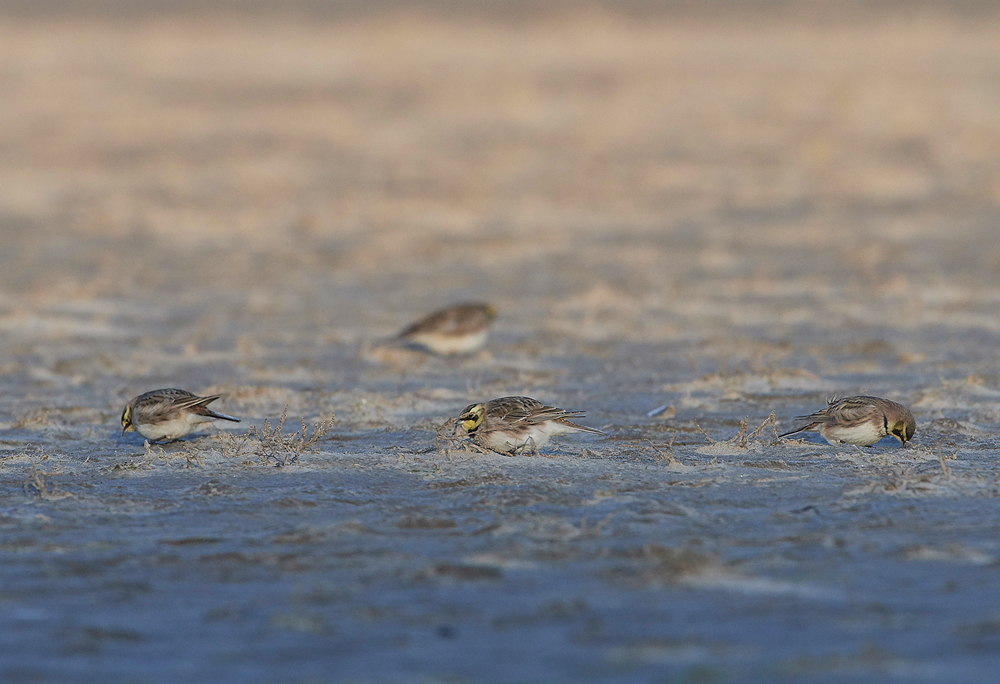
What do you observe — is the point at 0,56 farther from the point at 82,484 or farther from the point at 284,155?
the point at 82,484

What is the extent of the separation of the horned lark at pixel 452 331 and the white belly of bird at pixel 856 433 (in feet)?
15.0

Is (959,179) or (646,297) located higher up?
(959,179)

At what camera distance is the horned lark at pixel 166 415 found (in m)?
7.80

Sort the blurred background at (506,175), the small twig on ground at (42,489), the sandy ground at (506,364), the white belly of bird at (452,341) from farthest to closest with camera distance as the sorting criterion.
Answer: the blurred background at (506,175)
the white belly of bird at (452,341)
the small twig on ground at (42,489)
the sandy ground at (506,364)

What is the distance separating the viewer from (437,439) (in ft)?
24.9

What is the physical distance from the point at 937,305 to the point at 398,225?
369 inches

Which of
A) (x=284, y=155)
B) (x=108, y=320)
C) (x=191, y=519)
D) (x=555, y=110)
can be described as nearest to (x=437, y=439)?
(x=191, y=519)

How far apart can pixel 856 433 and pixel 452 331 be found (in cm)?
489

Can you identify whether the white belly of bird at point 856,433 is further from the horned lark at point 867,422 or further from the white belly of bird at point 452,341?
the white belly of bird at point 452,341

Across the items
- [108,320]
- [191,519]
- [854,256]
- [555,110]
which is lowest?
[191,519]

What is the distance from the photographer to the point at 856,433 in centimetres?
738

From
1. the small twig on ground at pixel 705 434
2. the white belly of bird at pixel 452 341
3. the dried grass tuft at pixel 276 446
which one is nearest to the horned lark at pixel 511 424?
the small twig on ground at pixel 705 434

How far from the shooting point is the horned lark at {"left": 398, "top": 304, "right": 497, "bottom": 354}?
1159cm

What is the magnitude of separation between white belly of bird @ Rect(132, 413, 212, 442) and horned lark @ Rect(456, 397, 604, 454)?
1.62m
